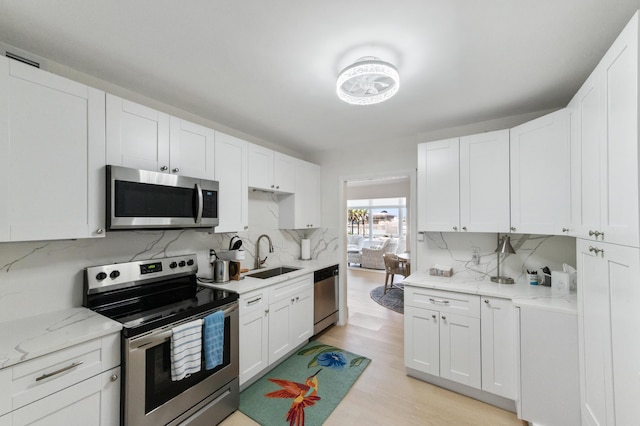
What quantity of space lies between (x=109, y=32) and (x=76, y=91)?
1.34 ft

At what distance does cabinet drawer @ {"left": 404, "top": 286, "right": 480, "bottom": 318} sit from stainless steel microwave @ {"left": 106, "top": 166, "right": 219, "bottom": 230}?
1956 mm

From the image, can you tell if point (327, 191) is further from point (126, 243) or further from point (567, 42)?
point (567, 42)

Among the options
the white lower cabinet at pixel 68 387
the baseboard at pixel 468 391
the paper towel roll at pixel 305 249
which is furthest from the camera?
the paper towel roll at pixel 305 249

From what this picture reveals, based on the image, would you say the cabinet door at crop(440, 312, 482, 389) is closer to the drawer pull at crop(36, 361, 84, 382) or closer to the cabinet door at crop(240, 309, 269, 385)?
the cabinet door at crop(240, 309, 269, 385)

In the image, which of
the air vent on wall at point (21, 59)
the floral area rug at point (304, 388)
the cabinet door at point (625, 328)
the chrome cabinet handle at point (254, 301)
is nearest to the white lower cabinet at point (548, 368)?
the cabinet door at point (625, 328)

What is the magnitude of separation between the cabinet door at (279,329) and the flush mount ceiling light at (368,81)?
1.99 m

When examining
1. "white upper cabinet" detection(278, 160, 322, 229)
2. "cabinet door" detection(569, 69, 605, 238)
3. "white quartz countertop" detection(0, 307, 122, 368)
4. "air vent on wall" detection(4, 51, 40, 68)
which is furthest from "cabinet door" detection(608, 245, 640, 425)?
"air vent on wall" detection(4, 51, 40, 68)

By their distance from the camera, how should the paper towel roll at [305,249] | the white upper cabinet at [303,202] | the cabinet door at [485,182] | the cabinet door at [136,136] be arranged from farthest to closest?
the paper towel roll at [305,249] → the white upper cabinet at [303,202] → the cabinet door at [485,182] → the cabinet door at [136,136]

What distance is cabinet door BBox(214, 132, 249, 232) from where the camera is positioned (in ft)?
7.92

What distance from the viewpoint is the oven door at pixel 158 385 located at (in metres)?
1.45

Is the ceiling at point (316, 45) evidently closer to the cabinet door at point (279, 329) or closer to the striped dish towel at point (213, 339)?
the striped dish towel at point (213, 339)

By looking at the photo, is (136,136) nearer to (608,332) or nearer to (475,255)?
(608,332)

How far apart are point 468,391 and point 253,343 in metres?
1.93

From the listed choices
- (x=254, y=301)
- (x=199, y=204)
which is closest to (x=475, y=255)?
(x=254, y=301)
